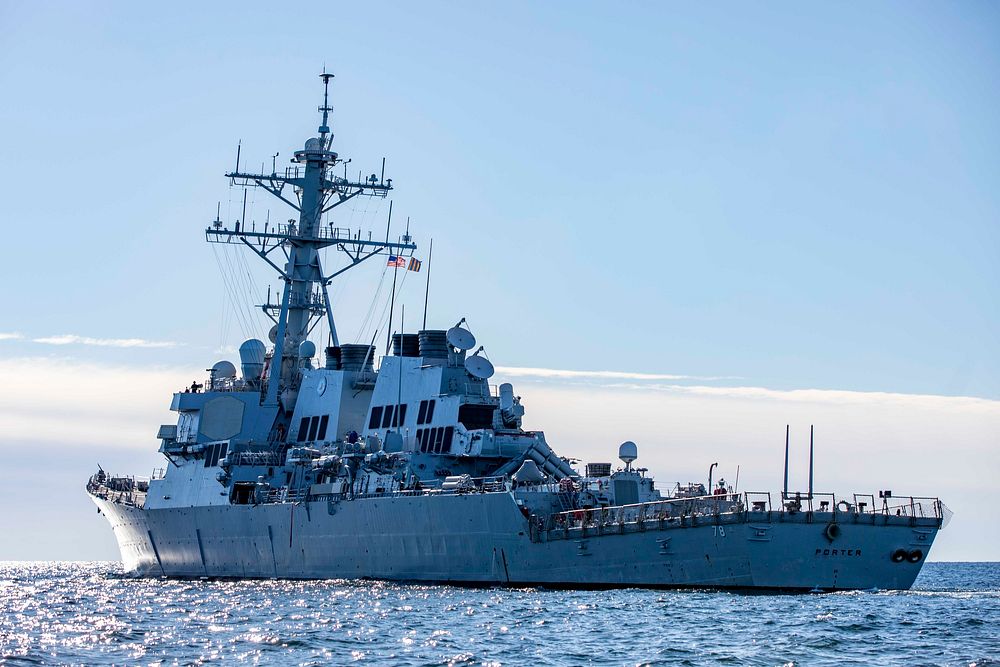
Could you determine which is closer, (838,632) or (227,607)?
(838,632)

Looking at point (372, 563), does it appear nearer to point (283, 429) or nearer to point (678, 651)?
point (283, 429)

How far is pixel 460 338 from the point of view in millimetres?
43844

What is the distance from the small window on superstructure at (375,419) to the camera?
150 feet

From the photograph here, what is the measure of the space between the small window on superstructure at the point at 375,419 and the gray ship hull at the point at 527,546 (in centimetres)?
359

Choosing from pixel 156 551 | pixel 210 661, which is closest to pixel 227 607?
pixel 210 661

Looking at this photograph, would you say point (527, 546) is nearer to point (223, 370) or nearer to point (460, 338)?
point (460, 338)

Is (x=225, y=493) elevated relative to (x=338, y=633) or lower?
elevated

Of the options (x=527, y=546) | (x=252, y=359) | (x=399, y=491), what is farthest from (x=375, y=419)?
(x=527, y=546)

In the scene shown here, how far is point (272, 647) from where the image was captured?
25547 millimetres

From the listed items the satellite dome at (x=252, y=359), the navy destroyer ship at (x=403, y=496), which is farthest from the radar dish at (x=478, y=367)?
the satellite dome at (x=252, y=359)

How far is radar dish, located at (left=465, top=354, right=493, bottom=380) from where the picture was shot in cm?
4294

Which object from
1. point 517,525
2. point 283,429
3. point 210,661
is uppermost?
point 283,429

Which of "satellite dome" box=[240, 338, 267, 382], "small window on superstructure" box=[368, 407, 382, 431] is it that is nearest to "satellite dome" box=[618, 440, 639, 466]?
"small window on superstructure" box=[368, 407, 382, 431]

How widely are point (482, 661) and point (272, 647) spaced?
4292 mm
